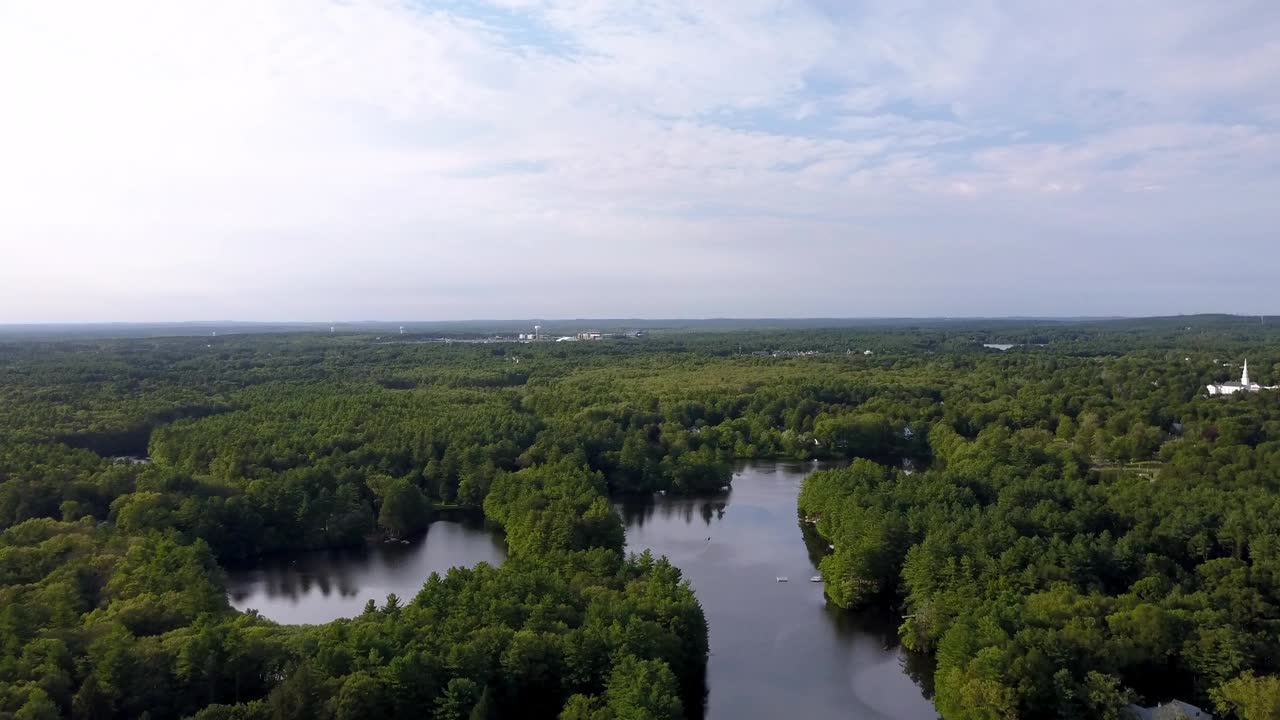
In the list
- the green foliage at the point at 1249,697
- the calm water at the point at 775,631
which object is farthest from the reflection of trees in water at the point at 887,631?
the green foliage at the point at 1249,697

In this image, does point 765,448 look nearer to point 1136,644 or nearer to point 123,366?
point 1136,644

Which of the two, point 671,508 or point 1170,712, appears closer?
point 1170,712

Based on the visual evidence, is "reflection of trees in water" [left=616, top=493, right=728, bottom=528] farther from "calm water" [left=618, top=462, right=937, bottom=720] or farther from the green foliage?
the green foliage

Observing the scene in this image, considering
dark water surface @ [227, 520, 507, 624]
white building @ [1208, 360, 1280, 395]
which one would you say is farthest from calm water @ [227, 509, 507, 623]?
white building @ [1208, 360, 1280, 395]

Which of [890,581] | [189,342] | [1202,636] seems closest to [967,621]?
[1202,636]

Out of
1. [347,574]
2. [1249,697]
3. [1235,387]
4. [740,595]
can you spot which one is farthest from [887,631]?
[1235,387]

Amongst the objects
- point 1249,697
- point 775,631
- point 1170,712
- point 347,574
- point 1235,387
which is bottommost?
point 347,574

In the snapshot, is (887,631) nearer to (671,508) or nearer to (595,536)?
(595,536)
